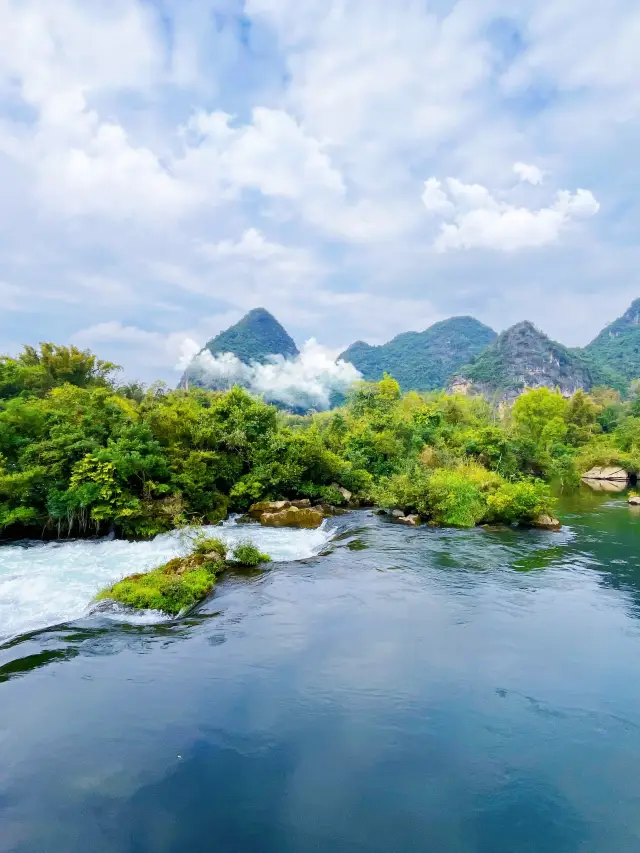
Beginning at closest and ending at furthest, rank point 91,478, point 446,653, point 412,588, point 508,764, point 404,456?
point 508,764 < point 446,653 < point 412,588 < point 91,478 < point 404,456

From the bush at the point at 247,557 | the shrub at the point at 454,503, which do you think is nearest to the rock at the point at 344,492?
the shrub at the point at 454,503

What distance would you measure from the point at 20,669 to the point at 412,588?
881cm

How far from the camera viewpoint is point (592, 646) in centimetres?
984

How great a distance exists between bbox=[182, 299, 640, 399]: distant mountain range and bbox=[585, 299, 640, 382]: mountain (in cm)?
22

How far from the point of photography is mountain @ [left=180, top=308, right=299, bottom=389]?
121m

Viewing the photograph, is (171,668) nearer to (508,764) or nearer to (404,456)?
(508,764)

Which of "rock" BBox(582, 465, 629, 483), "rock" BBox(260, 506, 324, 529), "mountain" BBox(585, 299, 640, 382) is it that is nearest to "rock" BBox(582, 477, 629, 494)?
"rock" BBox(582, 465, 629, 483)

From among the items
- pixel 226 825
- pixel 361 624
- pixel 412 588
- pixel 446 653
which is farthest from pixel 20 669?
pixel 412 588

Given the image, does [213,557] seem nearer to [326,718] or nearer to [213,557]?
[213,557]

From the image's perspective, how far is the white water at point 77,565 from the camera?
10961 millimetres

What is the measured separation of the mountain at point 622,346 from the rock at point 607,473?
284ft

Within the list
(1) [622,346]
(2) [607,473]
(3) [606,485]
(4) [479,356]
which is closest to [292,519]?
(3) [606,485]

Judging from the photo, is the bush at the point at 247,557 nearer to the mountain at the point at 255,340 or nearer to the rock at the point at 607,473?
the rock at the point at 607,473

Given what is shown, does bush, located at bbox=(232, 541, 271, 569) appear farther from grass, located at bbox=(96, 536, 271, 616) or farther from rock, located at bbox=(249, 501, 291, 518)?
rock, located at bbox=(249, 501, 291, 518)
